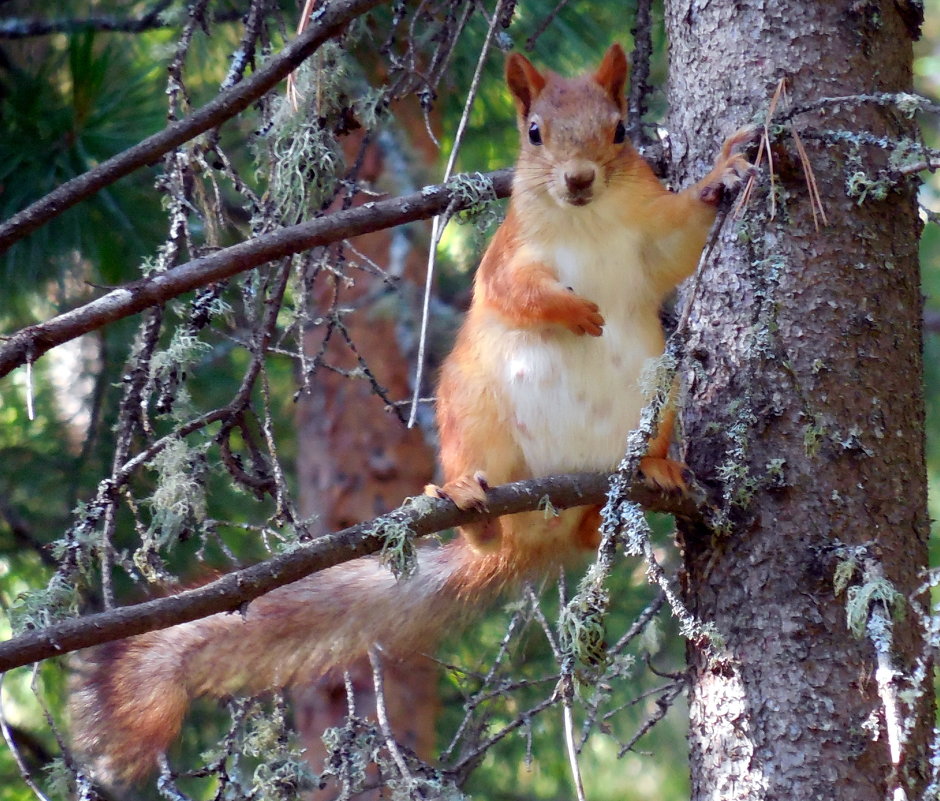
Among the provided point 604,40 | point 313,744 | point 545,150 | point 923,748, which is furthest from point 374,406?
point 923,748

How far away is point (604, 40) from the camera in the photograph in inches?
129

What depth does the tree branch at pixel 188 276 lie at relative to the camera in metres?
1.45

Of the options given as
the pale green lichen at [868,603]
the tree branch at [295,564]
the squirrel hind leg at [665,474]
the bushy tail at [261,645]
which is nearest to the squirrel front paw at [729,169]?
the squirrel hind leg at [665,474]

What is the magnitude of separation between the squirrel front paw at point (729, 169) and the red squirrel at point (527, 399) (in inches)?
3.2

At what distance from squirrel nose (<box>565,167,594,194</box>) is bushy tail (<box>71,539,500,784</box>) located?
0.65 metres

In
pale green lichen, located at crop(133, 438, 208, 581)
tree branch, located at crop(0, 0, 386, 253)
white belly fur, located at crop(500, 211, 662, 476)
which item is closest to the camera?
tree branch, located at crop(0, 0, 386, 253)

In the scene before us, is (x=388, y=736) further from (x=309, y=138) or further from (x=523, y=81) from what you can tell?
(x=523, y=81)

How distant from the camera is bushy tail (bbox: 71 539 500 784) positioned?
1734mm

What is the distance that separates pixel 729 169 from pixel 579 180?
0.95ft

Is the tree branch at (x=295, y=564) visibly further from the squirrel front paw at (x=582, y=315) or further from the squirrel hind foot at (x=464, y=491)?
the squirrel front paw at (x=582, y=315)

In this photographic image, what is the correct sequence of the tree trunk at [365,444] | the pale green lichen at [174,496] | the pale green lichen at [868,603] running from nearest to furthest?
the pale green lichen at [868,603]
the pale green lichen at [174,496]
the tree trunk at [365,444]

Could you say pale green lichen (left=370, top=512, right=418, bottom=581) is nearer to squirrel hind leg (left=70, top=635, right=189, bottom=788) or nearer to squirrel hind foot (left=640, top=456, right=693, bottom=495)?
squirrel hind foot (left=640, top=456, right=693, bottom=495)

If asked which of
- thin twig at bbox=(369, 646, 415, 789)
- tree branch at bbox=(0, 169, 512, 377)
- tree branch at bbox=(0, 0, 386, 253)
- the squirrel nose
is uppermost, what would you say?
tree branch at bbox=(0, 0, 386, 253)

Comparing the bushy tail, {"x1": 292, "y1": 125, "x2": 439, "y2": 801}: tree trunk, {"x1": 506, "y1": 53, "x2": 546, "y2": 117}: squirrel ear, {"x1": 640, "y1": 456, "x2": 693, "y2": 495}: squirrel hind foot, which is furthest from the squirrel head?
{"x1": 292, "y1": 125, "x2": 439, "y2": 801}: tree trunk
